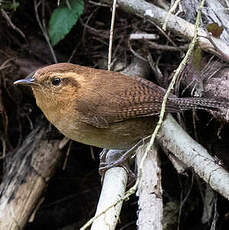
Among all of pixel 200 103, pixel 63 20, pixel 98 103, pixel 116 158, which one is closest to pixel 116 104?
pixel 98 103

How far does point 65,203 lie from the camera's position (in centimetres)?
442

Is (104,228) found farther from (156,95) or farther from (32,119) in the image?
(32,119)

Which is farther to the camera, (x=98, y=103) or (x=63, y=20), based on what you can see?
(x=63, y=20)

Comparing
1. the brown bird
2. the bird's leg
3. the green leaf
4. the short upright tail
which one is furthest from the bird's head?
the green leaf

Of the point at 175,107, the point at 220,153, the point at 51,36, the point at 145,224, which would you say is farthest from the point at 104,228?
the point at 51,36

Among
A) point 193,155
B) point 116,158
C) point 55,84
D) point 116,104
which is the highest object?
point 55,84

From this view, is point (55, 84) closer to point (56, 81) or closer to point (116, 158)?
point (56, 81)

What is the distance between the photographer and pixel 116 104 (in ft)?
10.0

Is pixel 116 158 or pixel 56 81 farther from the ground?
pixel 56 81

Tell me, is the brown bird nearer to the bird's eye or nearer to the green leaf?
the bird's eye

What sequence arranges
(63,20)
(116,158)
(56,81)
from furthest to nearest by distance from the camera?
(63,20), (116,158), (56,81)

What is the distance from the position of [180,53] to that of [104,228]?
1918 millimetres

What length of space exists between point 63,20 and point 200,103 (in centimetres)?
144

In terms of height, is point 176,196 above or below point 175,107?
below
